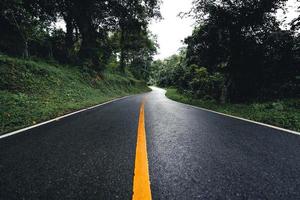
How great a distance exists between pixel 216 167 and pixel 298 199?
77cm

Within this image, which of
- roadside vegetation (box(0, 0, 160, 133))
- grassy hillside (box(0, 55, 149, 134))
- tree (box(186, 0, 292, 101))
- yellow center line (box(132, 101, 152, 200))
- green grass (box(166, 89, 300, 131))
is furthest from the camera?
tree (box(186, 0, 292, 101))

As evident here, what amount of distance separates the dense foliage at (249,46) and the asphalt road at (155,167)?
8548 mm

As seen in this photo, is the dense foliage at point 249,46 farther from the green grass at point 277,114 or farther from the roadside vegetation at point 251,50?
the green grass at point 277,114

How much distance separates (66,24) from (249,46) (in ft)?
55.1

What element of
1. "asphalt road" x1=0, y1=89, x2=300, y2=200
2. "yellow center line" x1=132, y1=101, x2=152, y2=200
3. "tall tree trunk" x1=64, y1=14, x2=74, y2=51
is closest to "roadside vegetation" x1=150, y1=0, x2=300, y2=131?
"asphalt road" x1=0, y1=89, x2=300, y2=200

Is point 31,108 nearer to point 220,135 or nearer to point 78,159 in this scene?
point 78,159

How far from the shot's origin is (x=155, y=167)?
2.01m

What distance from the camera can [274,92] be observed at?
33.6ft

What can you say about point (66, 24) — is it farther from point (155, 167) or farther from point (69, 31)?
point (155, 167)

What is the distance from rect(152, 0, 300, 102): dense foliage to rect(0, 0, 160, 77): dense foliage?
8.85 metres

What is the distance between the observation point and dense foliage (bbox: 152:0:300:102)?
9312 mm

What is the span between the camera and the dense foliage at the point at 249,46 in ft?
30.6

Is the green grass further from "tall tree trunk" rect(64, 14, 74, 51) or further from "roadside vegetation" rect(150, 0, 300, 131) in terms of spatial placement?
"tall tree trunk" rect(64, 14, 74, 51)

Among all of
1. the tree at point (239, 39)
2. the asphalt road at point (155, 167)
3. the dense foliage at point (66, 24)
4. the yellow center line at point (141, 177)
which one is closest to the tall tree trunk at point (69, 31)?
the dense foliage at point (66, 24)
